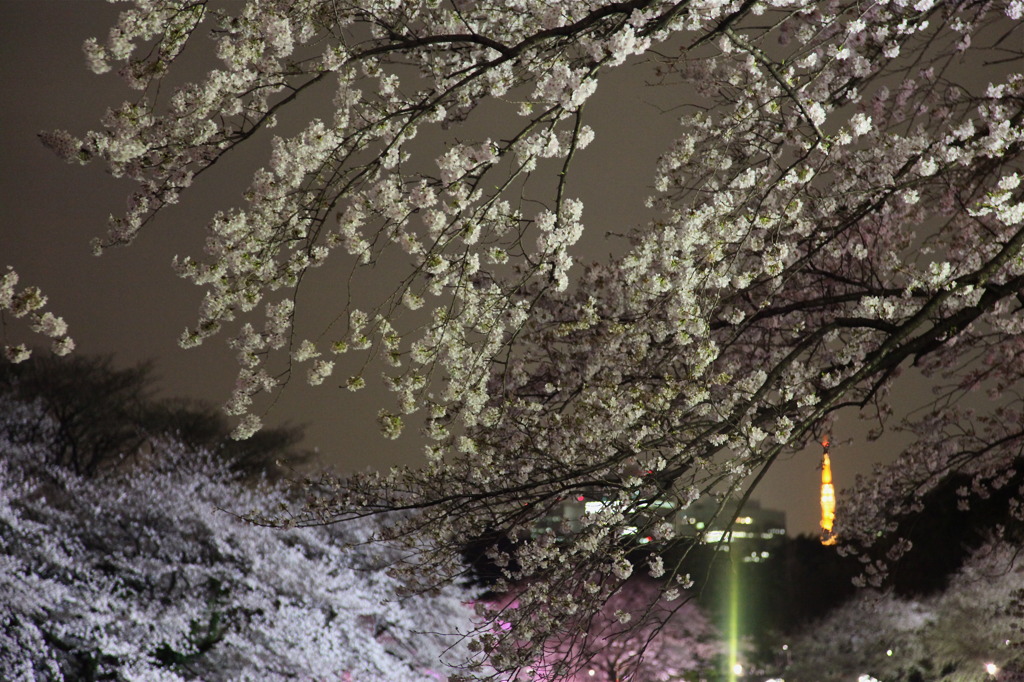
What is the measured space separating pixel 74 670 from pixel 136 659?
676mm

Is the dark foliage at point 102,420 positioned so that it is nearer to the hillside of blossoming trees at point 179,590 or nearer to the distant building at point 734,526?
the hillside of blossoming trees at point 179,590

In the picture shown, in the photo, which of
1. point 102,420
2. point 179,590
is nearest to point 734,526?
point 179,590

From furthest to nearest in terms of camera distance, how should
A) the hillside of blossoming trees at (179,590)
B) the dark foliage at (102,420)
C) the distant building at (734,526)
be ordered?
the dark foliage at (102,420), the hillside of blossoming trees at (179,590), the distant building at (734,526)

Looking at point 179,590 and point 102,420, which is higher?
point 102,420

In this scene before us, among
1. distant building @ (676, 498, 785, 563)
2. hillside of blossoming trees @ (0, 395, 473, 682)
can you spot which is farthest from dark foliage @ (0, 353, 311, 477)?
distant building @ (676, 498, 785, 563)

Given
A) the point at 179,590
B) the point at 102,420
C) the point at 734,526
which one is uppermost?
the point at 102,420

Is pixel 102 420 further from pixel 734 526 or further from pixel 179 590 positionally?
pixel 734 526

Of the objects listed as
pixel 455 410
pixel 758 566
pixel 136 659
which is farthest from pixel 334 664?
pixel 758 566

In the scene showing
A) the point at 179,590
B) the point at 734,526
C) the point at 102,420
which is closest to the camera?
the point at 734,526

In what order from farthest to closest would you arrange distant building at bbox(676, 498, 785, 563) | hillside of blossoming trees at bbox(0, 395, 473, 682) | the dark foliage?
the dark foliage → hillside of blossoming trees at bbox(0, 395, 473, 682) → distant building at bbox(676, 498, 785, 563)

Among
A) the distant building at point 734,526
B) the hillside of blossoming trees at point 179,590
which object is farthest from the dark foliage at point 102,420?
the distant building at point 734,526

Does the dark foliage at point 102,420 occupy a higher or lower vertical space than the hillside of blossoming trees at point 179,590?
higher

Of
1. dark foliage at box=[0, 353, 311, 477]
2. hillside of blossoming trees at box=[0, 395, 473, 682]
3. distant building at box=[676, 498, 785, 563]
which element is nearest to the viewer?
distant building at box=[676, 498, 785, 563]

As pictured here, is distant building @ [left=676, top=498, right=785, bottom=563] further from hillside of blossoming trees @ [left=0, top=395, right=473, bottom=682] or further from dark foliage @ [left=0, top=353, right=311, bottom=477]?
dark foliage @ [left=0, top=353, right=311, bottom=477]
